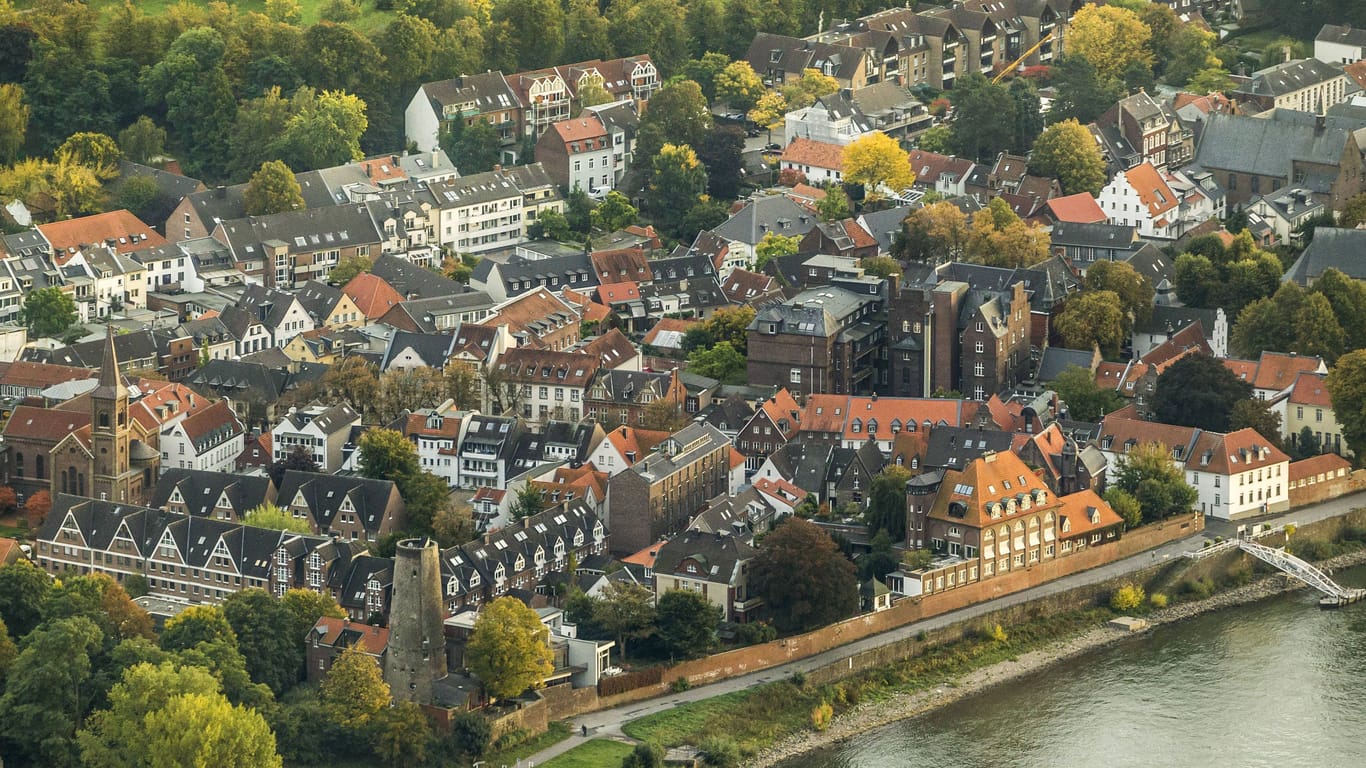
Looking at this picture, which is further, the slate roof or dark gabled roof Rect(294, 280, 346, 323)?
the slate roof

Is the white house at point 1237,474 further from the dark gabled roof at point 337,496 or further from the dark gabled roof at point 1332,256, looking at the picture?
the dark gabled roof at point 337,496

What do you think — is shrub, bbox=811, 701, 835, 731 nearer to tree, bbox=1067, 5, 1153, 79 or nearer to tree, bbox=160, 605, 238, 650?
tree, bbox=160, 605, 238, 650

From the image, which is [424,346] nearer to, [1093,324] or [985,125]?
[1093,324]

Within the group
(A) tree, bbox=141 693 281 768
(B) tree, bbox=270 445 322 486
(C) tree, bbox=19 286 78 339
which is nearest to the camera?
(A) tree, bbox=141 693 281 768

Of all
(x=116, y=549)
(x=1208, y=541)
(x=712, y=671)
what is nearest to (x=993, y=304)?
(x=1208, y=541)

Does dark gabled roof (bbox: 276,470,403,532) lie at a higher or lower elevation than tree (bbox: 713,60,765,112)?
lower

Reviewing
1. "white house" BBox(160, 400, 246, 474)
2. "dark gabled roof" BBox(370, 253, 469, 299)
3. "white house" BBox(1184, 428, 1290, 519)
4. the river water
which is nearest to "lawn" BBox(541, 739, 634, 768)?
the river water

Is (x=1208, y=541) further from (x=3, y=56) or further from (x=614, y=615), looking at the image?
(x=3, y=56)
